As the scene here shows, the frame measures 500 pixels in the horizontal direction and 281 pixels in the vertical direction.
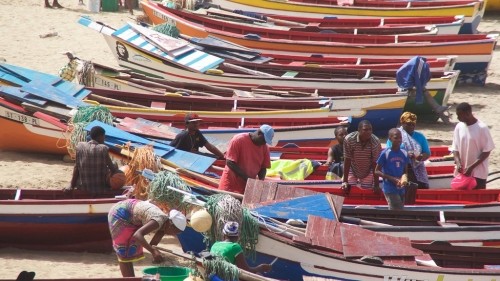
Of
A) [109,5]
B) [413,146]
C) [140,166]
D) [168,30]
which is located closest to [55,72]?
[168,30]

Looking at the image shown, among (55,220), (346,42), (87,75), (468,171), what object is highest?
(468,171)

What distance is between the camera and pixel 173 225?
1077cm

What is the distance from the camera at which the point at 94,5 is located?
1098 inches

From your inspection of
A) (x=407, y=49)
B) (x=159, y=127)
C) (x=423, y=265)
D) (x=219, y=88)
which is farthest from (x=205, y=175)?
(x=407, y=49)

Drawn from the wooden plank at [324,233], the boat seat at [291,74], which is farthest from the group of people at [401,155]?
the boat seat at [291,74]

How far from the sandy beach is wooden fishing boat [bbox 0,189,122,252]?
0.12 m

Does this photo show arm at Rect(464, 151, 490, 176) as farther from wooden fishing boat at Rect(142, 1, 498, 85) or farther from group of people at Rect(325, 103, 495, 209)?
wooden fishing boat at Rect(142, 1, 498, 85)

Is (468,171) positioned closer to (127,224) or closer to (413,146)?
(413,146)

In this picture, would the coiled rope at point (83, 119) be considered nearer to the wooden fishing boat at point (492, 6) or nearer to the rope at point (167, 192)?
the rope at point (167, 192)

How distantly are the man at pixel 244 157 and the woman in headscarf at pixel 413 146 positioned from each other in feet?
5.27

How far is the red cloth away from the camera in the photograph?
12648mm

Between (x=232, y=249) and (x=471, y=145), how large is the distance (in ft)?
13.6

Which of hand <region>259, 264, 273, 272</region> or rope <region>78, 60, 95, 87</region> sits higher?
hand <region>259, 264, 273, 272</region>

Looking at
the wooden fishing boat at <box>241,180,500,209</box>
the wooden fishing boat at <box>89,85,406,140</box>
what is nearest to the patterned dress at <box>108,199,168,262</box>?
the wooden fishing boat at <box>241,180,500,209</box>
